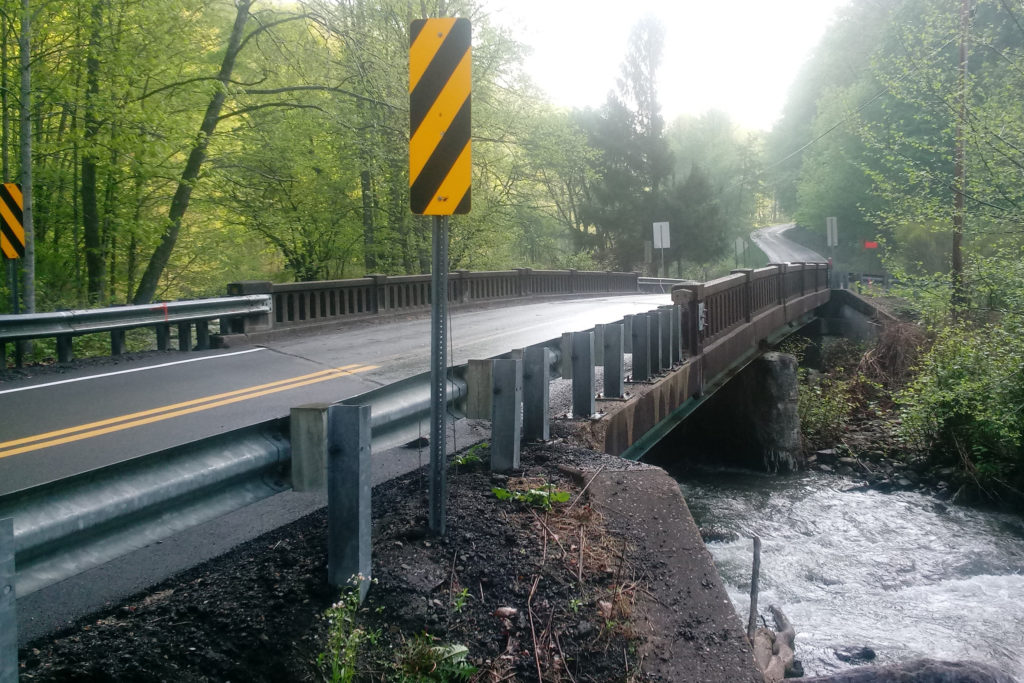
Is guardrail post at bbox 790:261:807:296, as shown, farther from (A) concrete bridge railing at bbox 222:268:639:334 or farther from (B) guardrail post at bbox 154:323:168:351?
(B) guardrail post at bbox 154:323:168:351

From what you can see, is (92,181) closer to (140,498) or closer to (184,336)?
(184,336)

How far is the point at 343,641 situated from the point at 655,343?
21.0 ft

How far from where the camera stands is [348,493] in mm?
3203

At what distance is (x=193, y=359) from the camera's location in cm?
1154

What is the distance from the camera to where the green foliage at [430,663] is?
2.92 metres

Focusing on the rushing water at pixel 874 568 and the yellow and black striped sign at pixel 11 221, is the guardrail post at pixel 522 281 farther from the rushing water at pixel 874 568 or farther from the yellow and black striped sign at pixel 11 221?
the yellow and black striped sign at pixel 11 221

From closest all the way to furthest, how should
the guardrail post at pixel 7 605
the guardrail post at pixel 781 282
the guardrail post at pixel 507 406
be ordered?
1. the guardrail post at pixel 7 605
2. the guardrail post at pixel 507 406
3. the guardrail post at pixel 781 282

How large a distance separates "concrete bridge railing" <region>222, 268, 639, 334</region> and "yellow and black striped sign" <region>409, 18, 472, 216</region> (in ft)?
33.8

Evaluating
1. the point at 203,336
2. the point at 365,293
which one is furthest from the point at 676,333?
the point at 365,293

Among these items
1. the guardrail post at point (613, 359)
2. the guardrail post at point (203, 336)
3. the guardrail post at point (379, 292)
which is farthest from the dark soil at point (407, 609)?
the guardrail post at point (379, 292)

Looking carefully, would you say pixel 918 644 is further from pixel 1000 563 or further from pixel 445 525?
pixel 445 525

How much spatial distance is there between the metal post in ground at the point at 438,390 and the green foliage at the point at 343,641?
837 mm

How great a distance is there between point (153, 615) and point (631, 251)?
4948 cm

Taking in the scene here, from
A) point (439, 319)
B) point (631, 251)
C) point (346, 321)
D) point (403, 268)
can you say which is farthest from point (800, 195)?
point (439, 319)
